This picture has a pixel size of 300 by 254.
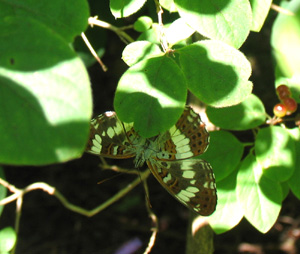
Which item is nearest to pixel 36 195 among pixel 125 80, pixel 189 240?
pixel 189 240

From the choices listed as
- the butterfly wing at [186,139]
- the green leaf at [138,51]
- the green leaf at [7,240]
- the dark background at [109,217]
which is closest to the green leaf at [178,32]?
the green leaf at [138,51]

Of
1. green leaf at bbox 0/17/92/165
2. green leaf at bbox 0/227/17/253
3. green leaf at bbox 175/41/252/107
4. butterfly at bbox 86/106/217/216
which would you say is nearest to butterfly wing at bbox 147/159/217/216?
butterfly at bbox 86/106/217/216

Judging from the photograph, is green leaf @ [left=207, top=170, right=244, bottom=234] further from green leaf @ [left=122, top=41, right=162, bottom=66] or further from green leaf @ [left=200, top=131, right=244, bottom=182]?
green leaf @ [left=122, top=41, right=162, bottom=66]

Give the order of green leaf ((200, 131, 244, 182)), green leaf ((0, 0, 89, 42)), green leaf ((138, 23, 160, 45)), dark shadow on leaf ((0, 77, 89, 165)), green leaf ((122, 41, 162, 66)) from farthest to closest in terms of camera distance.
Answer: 1. green leaf ((200, 131, 244, 182))
2. green leaf ((138, 23, 160, 45))
3. green leaf ((122, 41, 162, 66))
4. green leaf ((0, 0, 89, 42))
5. dark shadow on leaf ((0, 77, 89, 165))

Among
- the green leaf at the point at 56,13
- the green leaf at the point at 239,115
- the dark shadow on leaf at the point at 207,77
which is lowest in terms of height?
the green leaf at the point at 239,115

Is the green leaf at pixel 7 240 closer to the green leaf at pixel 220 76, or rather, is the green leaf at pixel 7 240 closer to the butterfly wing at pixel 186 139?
the butterfly wing at pixel 186 139

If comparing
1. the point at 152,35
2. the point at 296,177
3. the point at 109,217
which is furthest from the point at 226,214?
the point at 109,217

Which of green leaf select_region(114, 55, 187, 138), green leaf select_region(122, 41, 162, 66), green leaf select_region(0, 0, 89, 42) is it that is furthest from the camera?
green leaf select_region(122, 41, 162, 66)
